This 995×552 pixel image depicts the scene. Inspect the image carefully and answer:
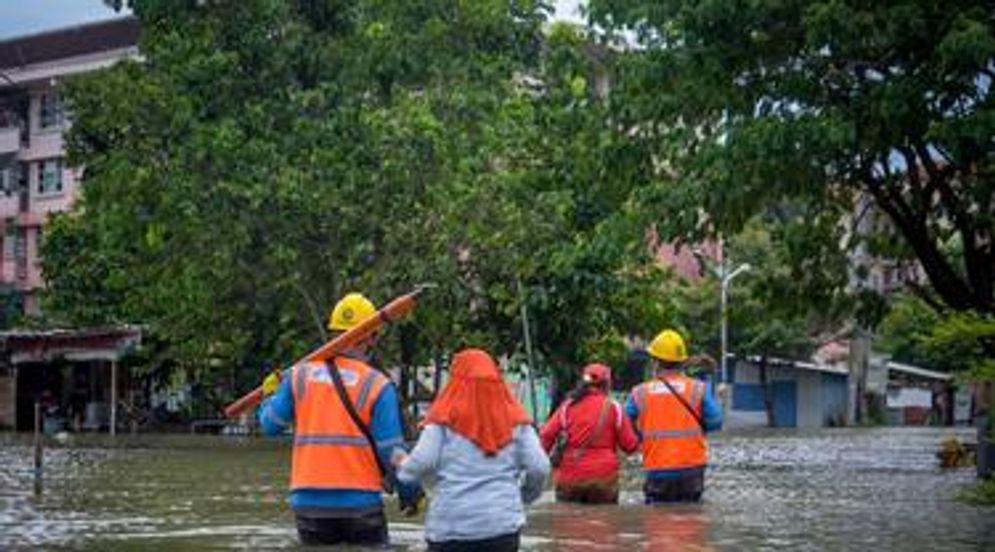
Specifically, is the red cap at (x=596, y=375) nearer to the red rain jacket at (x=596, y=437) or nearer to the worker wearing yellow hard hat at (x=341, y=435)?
the red rain jacket at (x=596, y=437)

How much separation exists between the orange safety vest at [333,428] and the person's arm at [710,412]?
554 centimetres

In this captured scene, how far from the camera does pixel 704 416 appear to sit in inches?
552

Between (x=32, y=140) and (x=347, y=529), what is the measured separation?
184 feet

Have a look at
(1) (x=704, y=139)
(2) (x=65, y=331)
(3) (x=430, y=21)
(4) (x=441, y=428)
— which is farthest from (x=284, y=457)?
(4) (x=441, y=428)

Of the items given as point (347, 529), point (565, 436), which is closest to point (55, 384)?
point (565, 436)

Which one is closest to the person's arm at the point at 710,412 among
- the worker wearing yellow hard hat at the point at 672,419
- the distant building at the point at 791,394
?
the worker wearing yellow hard hat at the point at 672,419

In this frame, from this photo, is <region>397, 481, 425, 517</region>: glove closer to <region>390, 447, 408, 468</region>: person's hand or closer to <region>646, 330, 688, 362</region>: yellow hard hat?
<region>390, 447, 408, 468</region>: person's hand

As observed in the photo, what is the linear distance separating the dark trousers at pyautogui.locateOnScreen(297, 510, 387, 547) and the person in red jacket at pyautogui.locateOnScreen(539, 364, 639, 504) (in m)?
5.11

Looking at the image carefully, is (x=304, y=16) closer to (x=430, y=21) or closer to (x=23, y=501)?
(x=430, y=21)

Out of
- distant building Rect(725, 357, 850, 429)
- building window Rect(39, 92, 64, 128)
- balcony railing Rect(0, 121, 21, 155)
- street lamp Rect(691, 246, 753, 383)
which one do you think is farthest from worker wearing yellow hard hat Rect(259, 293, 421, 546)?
distant building Rect(725, 357, 850, 429)

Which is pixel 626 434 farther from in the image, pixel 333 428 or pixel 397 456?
pixel 397 456

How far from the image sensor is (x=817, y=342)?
65750mm

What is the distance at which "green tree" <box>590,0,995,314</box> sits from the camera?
50.0ft

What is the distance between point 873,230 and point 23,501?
12612 millimetres
